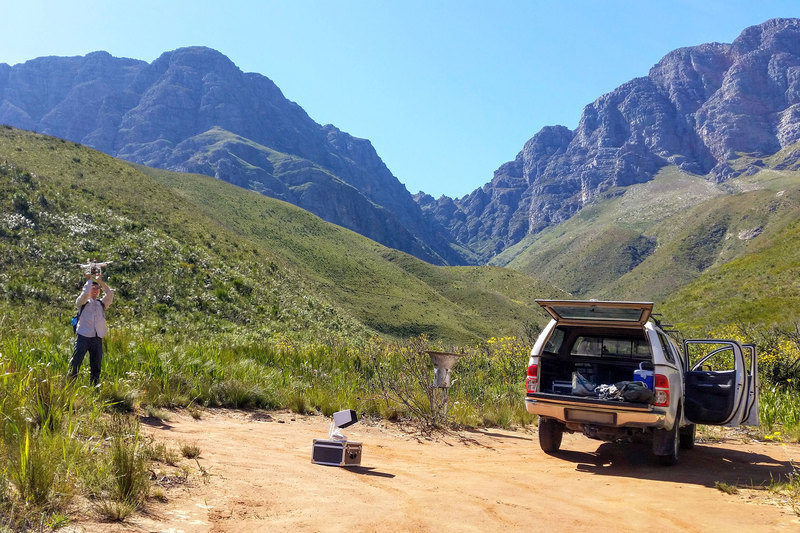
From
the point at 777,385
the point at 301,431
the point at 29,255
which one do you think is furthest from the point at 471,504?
the point at 29,255

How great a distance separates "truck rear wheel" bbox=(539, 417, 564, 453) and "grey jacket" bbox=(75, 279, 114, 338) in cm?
613

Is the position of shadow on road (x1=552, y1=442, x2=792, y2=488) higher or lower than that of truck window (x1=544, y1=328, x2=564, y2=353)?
lower

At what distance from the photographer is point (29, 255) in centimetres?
3059

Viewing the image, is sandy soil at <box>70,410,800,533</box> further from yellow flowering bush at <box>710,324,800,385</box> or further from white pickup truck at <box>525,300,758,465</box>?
yellow flowering bush at <box>710,324,800,385</box>

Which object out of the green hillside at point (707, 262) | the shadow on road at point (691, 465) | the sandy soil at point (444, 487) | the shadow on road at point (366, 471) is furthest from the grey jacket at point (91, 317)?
the green hillside at point (707, 262)

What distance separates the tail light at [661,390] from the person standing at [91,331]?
7.11 metres

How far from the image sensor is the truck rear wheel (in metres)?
7.95

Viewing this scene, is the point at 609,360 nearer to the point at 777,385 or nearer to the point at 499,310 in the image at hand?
the point at 777,385

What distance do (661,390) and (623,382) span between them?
432mm

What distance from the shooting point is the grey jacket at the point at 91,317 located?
828 cm

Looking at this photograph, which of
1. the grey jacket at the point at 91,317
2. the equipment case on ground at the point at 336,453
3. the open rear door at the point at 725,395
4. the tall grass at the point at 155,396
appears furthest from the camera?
the grey jacket at the point at 91,317

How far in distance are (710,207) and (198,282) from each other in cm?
14916

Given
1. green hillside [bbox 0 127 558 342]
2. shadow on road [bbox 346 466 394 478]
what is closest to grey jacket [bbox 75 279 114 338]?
shadow on road [bbox 346 466 394 478]

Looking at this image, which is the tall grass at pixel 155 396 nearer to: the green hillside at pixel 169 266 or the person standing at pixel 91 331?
the person standing at pixel 91 331
